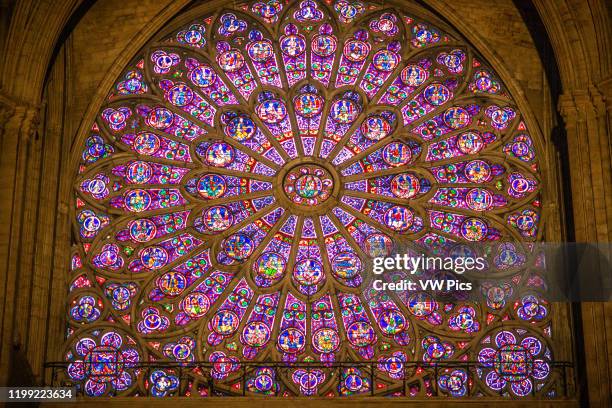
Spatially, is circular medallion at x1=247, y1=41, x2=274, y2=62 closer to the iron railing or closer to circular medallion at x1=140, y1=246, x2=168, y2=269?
circular medallion at x1=140, y1=246, x2=168, y2=269

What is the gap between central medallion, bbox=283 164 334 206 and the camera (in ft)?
54.5

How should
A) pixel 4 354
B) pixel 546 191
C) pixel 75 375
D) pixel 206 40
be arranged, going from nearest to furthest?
pixel 4 354 → pixel 75 375 → pixel 546 191 → pixel 206 40

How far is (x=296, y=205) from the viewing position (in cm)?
1655

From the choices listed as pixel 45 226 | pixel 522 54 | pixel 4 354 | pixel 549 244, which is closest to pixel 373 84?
pixel 522 54

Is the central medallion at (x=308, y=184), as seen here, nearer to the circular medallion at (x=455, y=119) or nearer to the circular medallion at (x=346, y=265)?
the circular medallion at (x=346, y=265)

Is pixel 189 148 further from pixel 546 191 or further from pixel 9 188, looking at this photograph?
pixel 546 191

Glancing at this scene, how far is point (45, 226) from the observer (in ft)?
52.7

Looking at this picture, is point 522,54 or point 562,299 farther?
point 522,54

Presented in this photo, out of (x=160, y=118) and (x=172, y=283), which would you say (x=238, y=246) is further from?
(x=160, y=118)

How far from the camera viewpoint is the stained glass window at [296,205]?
1566cm

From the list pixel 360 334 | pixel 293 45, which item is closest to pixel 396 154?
pixel 293 45

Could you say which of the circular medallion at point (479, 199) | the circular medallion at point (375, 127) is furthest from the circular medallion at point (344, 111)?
the circular medallion at point (479, 199)

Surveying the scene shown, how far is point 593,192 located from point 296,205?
141 inches

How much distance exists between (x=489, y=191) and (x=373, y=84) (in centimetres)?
201
